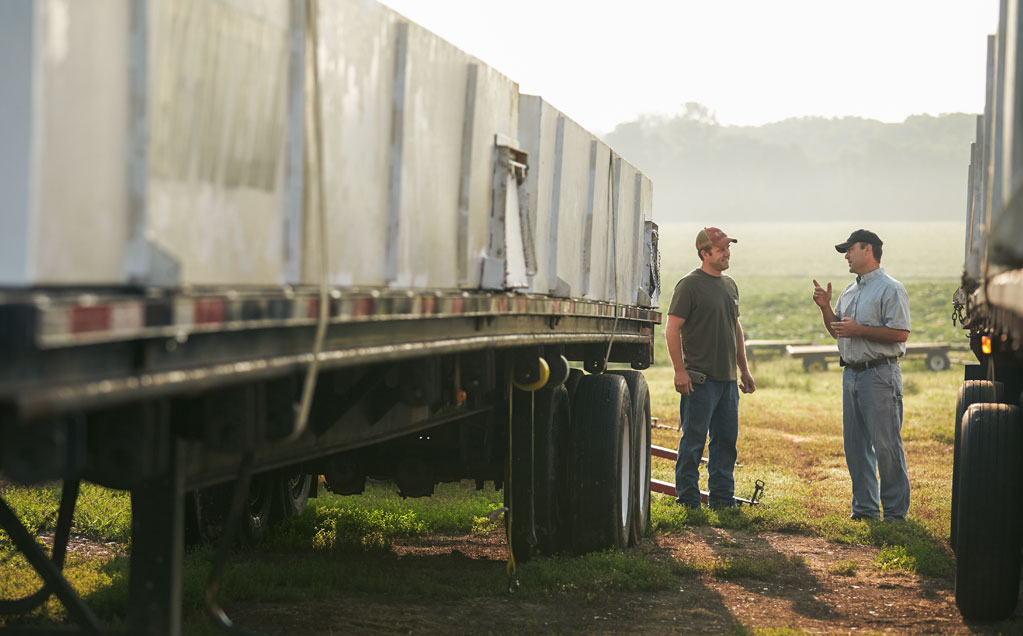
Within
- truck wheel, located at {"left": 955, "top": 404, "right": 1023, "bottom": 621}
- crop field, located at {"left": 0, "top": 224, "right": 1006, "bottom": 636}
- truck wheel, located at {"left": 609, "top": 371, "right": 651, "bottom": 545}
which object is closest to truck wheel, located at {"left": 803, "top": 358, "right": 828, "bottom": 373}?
crop field, located at {"left": 0, "top": 224, "right": 1006, "bottom": 636}

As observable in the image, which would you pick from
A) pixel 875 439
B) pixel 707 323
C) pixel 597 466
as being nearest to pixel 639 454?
pixel 597 466

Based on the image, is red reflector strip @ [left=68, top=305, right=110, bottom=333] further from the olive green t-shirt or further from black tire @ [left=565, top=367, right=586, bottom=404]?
the olive green t-shirt

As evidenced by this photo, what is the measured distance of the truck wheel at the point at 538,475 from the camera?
7301mm

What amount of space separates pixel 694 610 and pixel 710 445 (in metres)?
3.39

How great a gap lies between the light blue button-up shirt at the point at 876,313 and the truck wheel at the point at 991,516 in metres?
3.32

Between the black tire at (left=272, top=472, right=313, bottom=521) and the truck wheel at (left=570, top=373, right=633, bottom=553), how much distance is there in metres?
1.80

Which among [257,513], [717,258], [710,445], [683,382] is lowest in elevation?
[257,513]

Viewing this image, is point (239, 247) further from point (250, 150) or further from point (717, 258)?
point (717, 258)

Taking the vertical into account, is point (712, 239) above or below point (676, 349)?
above

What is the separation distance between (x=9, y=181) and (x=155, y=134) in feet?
1.74

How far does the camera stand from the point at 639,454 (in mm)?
8898

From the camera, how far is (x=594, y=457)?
310 inches

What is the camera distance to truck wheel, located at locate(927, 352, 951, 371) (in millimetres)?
30000

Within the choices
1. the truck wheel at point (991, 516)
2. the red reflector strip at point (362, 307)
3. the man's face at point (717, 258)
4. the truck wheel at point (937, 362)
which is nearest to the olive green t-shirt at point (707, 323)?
the man's face at point (717, 258)
